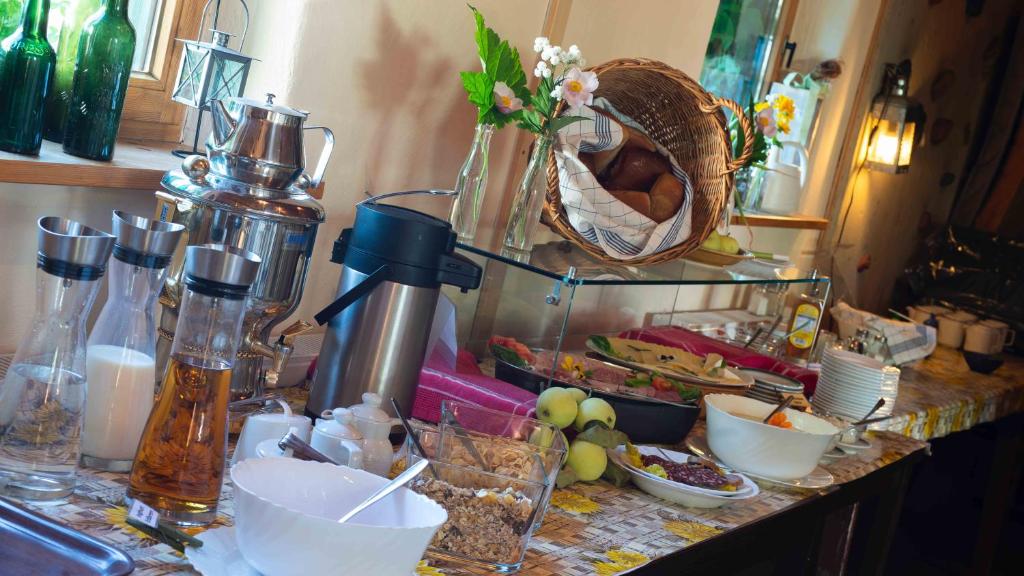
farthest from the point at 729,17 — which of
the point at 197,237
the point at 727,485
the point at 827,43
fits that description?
the point at 197,237

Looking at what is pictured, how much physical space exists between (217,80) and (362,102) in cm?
31

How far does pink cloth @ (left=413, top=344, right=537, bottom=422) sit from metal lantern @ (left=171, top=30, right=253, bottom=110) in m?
0.43

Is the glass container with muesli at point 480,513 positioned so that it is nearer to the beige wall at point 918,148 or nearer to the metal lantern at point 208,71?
the metal lantern at point 208,71

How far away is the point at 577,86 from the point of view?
1.63m

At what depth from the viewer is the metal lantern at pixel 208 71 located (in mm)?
1279

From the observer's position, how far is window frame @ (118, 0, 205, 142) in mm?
1381

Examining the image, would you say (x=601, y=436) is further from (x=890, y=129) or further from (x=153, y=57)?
(x=890, y=129)

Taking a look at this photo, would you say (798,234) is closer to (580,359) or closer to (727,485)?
(580,359)

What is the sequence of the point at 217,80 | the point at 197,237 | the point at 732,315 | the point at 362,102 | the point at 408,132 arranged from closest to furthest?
1. the point at 197,237
2. the point at 217,80
3. the point at 362,102
4. the point at 408,132
5. the point at 732,315

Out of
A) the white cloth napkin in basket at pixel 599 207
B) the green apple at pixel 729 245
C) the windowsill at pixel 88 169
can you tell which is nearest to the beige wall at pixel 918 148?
the green apple at pixel 729 245

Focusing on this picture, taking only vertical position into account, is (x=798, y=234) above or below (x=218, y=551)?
above

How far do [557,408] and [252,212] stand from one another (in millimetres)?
473

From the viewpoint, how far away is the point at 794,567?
1.76m

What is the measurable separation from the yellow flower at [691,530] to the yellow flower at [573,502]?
0.30 feet
